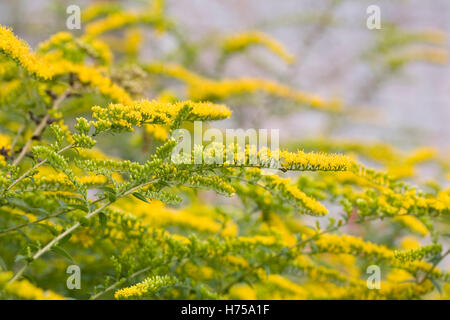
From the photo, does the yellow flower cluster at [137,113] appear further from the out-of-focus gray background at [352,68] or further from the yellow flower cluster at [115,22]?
the out-of-focus gray background at [352,68]

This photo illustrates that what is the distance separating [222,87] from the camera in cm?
199

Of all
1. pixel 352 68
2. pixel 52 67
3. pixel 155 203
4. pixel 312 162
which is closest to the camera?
pixel 312 162

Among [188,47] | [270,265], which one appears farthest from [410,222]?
[188,47]

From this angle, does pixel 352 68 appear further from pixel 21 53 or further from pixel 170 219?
pixel 21 53

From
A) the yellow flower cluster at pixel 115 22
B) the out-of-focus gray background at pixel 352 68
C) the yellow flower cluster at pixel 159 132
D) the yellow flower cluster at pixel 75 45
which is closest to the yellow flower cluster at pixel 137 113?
the yellow flower cluster at pixel 159 132

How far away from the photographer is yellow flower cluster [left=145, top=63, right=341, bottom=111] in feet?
6.16

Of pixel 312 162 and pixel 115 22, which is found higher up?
pixel 115 22

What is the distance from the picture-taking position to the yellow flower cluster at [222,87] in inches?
73.9

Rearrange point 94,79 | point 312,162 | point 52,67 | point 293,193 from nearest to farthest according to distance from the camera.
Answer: point 312,162, point 293,193, point 52,67, point 94,79

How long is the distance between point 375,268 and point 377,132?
4.25m

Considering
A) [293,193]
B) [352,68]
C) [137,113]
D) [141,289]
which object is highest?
[352,68]

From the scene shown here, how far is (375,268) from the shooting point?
1.15 meters

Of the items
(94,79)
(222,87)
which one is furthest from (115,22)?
(94,79)

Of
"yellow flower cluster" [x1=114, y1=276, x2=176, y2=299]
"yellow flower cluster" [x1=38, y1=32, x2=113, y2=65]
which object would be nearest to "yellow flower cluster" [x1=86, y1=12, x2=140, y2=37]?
"yellow flower cluster" [x1=38, y1=32, x2=113, y2=65]
